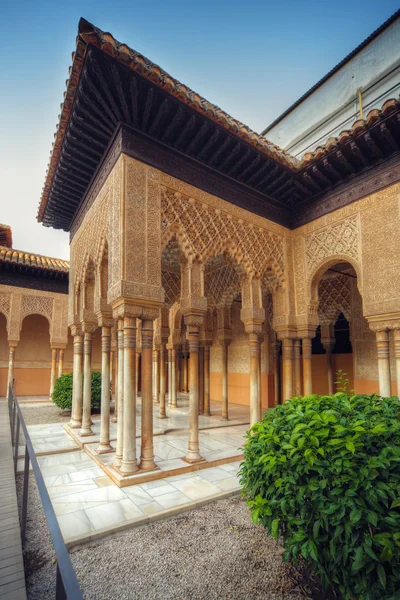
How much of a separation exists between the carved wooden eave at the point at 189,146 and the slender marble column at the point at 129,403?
2.76m

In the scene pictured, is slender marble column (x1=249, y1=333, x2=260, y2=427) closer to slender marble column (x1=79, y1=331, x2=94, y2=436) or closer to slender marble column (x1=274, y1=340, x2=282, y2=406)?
slender marble column (x1=79, y1=331, x2=94, y2=436)

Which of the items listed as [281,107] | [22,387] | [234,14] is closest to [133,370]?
[234,14]

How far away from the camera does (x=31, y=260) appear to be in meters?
13.4

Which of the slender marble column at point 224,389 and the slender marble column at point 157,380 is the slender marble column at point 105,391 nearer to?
the slender marble column at point 224,389

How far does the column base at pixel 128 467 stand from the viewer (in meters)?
4.64

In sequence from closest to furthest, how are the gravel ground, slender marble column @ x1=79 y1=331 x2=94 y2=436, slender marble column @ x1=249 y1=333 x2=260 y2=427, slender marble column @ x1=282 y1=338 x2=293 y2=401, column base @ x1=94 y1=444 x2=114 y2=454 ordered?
the gravel ground → column base @ x1=94 y1=444 x2=114 y2=454 → slender marble column @ x1=249 y1=333 x2=260 y2=427 → slender marble column @ x1=79 y1=331 x2=94 y2=436 → slender marble column @ x1=282 y1=338 x2=293 y2=401

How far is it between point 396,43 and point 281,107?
6706mm

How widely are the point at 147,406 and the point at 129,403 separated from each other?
0.30 metres

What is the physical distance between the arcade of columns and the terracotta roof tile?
533 centimetres

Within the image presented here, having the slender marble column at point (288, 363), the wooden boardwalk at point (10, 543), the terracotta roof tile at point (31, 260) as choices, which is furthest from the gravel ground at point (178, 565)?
the terracotta roof tile at point (31, 260)

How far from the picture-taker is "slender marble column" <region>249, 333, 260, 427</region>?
656 cm

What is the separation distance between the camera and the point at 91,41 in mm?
3736

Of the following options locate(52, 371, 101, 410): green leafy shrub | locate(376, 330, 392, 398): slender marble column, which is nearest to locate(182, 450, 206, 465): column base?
locate(376, 330, 392, 398): slender marble column

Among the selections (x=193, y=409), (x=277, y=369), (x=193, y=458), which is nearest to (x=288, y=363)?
(x=193, y=409)
